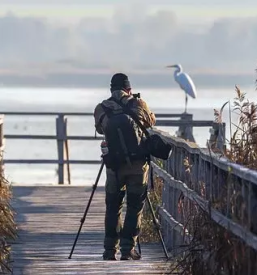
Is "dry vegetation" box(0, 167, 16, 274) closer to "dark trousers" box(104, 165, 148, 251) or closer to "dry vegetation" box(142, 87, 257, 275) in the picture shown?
"dark trousers" box(104, 165, 148, 251)

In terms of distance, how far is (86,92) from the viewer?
322 ft

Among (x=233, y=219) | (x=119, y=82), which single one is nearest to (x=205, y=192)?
(x=233, y=219)

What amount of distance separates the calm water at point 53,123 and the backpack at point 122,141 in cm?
93

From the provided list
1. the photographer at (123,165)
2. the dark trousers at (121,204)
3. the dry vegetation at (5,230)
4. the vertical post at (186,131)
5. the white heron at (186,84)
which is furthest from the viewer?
the white heron at (186,84)

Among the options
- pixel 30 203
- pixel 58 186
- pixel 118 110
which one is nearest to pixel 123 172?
pixel 118 110

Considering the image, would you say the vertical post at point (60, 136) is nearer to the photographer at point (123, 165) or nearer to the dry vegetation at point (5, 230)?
the dry vegetation at point (5, 230)

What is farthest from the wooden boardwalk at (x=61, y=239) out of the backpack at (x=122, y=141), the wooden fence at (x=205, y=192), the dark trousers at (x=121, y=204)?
the backpack at (x=122, y=141)

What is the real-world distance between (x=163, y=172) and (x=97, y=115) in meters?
1.61

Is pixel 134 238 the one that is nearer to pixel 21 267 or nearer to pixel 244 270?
pixel 21 267

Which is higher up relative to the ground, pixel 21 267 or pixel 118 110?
pixel 118 110

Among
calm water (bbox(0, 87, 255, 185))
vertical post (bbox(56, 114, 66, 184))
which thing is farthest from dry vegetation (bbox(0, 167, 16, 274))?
vertical post (bbox(56, 114, 66, 184))

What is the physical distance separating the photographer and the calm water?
0.94 metres

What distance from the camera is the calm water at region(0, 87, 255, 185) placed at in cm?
3303

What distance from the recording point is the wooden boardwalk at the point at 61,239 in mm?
10711
